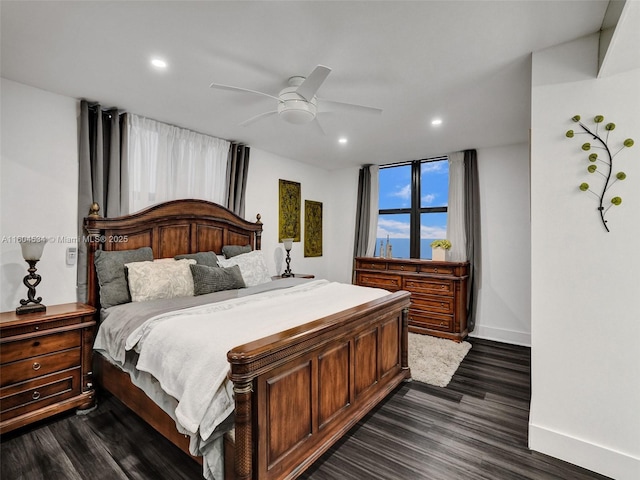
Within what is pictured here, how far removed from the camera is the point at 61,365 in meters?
2.47

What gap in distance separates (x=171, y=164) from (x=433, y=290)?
3872 mm

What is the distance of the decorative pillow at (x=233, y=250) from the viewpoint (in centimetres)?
392

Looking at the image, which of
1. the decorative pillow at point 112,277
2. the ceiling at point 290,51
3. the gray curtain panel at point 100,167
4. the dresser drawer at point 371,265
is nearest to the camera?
the ceiling at point 290,51

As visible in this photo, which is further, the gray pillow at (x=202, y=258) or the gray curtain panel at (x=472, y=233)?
the gray curtain panel at (x=472, y=233)

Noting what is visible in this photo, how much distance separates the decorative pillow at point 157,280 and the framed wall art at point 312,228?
2881 mm

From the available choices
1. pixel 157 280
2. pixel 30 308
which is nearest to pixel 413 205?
pixel 157 280

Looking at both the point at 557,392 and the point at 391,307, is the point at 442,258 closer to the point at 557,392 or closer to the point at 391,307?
the point at 391,307

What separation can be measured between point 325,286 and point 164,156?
2.41 m

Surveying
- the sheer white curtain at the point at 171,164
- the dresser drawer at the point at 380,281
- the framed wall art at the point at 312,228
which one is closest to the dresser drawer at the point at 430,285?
the dresser drawer at the point at 380,281

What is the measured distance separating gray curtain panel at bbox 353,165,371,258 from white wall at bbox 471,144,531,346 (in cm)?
182

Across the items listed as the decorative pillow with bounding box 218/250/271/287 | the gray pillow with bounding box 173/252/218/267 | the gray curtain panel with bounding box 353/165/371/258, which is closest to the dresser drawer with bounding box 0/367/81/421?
the gray pillow with bounding box 173/252/218/267

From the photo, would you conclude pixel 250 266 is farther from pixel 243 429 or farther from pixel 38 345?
pixel 243 429

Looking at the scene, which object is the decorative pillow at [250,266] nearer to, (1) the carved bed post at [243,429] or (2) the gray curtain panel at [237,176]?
(2) the gray curtain panel at [237,176]

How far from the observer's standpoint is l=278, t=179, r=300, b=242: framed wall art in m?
5.15
